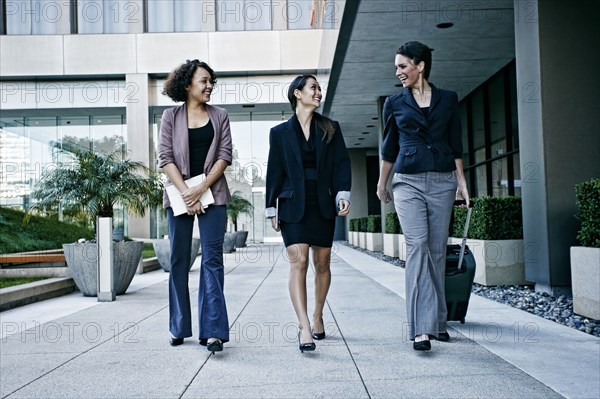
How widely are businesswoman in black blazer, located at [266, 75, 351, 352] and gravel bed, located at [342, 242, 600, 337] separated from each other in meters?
2.25

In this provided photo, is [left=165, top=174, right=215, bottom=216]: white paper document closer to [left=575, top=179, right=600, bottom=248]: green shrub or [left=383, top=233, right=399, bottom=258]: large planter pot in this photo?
[left=575, top=179, right=600, bottom=248]: green shrub

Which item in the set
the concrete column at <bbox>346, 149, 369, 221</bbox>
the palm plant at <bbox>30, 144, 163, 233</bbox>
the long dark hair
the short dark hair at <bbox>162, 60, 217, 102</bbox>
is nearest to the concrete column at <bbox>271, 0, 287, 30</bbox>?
the concrete column at <bbox>346, 149, 369, 221</bbox>

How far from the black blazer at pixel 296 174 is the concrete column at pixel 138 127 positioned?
24283 millimetres

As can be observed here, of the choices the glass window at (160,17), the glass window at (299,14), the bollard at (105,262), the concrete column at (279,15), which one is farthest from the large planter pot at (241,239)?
the bollard at (105,262)

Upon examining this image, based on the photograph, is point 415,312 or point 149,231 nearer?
point 415,312

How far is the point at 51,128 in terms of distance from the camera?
2900cm

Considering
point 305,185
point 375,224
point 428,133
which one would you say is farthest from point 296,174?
Answer: point 375,224

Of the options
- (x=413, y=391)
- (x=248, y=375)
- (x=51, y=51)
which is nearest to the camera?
(x=413, y=391)

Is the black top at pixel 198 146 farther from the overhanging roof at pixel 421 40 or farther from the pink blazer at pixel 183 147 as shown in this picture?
the overhanging roof at pixel 421 40

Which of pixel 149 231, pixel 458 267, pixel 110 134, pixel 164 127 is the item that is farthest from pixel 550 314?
pixel 110 134

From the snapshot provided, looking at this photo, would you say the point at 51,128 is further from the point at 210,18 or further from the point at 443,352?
the point at 443,352

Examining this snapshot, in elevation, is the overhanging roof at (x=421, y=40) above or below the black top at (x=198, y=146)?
above

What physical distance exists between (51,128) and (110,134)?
9.35ft

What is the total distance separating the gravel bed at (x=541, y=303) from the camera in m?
5.03
